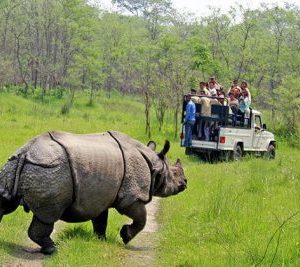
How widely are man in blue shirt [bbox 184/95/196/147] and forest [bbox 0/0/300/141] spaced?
488 centimetres

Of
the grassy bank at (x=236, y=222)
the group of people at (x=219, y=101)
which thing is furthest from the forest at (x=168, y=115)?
the group of people at (x=219, y=101)

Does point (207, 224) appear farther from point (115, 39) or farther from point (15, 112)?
point (115, 39)

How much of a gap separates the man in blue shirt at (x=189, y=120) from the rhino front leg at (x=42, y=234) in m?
11.7

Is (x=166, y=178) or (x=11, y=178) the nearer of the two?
(x=11, y=178)

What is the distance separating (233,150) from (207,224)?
411 inches

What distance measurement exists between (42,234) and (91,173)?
84cm

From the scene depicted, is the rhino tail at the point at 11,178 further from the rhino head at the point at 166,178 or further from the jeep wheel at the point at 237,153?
the jeep wheel at the point at 237,153

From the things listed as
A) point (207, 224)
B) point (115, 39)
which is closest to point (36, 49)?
point (115, 39)

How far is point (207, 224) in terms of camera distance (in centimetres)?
912

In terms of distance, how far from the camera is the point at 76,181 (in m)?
7.01

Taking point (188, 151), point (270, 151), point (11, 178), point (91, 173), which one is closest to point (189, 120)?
point (188, 151)

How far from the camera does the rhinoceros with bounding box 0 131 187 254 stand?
6.86 m

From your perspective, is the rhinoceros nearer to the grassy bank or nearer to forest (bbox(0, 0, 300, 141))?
the grassy bank

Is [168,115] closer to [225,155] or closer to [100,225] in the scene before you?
[225,155]
